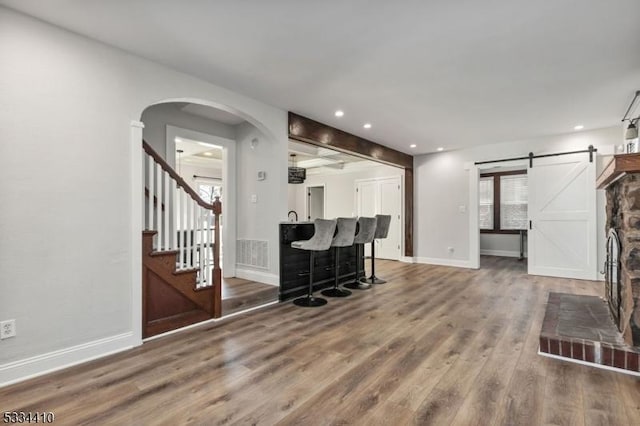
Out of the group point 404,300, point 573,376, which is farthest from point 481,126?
point 573,376

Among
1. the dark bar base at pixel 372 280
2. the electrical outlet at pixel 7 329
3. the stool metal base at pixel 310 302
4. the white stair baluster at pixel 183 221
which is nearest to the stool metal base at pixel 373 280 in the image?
the dark bar base at pixel 372 280

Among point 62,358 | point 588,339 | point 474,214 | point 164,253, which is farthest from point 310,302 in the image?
point 474,214

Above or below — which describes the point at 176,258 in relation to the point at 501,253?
above

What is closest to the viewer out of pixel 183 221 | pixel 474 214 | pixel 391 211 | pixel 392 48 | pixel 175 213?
pixel 392 48

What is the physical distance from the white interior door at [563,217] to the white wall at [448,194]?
1.30 feet

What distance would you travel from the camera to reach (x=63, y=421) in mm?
1717

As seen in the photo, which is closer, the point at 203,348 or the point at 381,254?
the point at 203,348

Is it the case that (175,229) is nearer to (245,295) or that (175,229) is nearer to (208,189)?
(245,295)

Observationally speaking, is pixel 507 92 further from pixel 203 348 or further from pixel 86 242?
pixel 86 242

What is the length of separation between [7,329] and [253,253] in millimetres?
2791

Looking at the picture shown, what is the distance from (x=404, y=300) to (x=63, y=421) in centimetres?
358

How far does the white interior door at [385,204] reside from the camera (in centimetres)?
782

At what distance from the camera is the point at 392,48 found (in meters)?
2.63

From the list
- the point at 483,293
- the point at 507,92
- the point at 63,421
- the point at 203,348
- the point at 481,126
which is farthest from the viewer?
the point at 481,126
